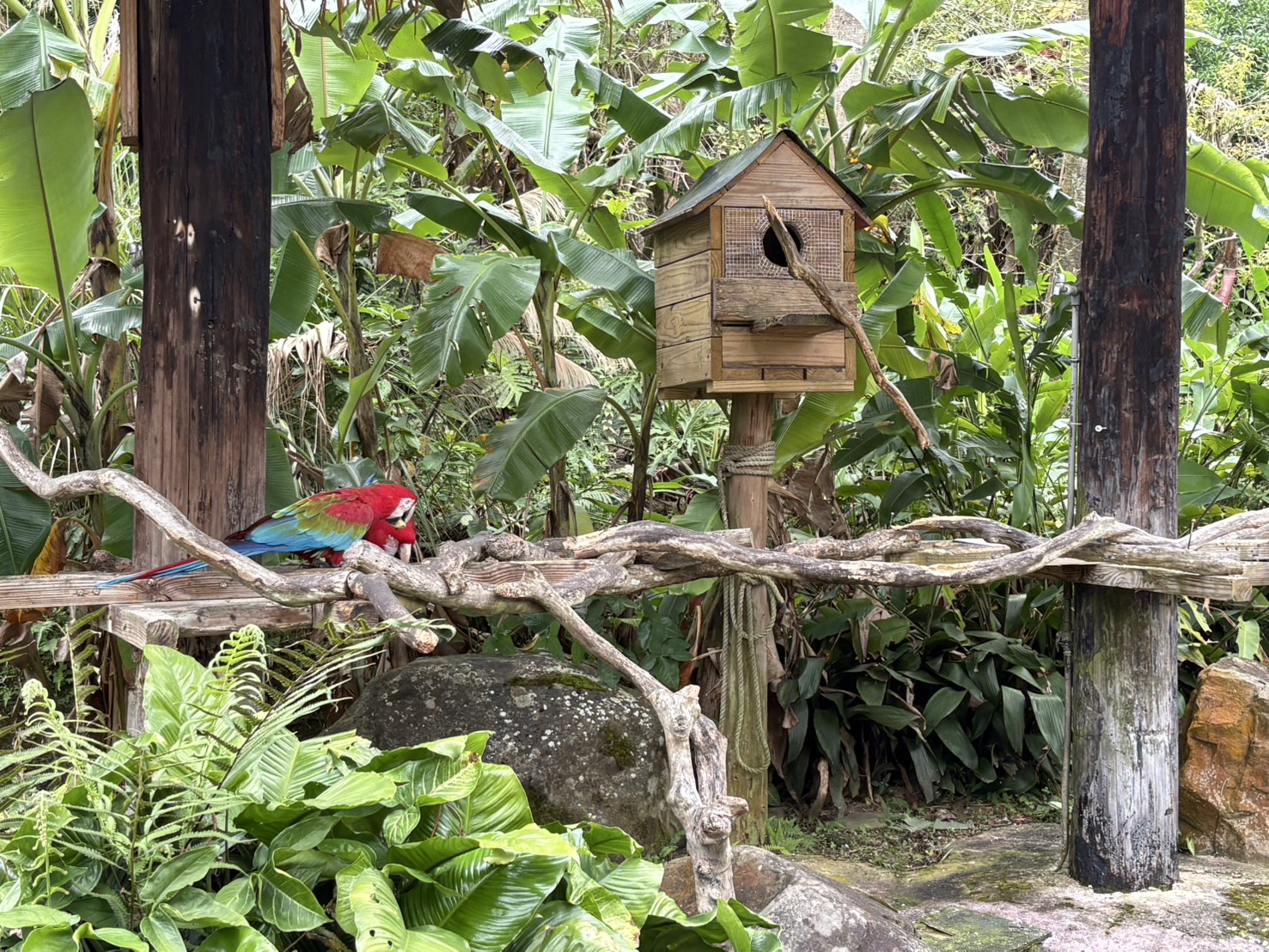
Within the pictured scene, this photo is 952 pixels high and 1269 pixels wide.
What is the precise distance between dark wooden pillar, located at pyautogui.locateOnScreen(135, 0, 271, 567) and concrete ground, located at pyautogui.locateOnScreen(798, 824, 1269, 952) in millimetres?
2450

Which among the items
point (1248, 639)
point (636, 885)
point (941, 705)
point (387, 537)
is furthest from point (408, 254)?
point (1248, 639)

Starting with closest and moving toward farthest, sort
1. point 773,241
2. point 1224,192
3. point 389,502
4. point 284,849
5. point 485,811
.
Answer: point 284,849
point 485,811
point 389,502
point 773,241
point 1224,192

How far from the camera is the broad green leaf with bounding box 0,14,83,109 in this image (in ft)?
12.0

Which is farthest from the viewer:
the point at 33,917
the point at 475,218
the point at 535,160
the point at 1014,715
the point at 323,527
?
the point at 1014,715

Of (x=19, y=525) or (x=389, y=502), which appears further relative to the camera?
(x=19, y=525)

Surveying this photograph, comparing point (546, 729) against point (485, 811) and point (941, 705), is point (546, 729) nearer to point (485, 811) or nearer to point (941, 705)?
point (941, 705)

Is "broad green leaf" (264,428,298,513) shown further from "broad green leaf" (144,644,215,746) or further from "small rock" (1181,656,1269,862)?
"small rock" (1181,656,1269,862)

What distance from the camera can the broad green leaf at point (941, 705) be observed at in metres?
4.79

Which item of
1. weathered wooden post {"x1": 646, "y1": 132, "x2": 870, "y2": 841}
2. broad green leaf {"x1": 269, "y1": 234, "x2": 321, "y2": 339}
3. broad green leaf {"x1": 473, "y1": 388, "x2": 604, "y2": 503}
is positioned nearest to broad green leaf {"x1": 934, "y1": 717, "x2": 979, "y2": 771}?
weathered wooden post {"x1": 646, "y1": 132, "x2": 870, "y2": 841}

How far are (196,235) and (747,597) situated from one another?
7.05ft

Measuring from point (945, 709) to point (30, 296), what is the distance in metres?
4.50

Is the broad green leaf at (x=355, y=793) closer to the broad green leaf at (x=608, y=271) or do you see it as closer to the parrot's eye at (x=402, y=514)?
the parrot's eye at (x=402, y=514)

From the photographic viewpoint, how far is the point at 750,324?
3.65 metres

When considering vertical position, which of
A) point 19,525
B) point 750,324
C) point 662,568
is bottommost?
point 662,568
